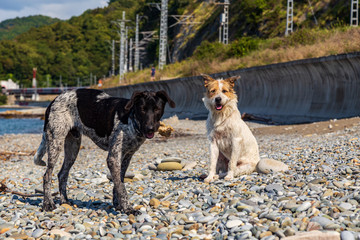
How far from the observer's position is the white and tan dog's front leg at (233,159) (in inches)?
265

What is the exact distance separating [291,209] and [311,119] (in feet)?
42.6

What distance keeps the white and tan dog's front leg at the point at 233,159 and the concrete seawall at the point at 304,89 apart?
997cm

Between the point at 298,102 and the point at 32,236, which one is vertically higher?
the point at 298,102

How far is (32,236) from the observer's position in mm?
4637

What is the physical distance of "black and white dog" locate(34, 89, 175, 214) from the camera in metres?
5.04

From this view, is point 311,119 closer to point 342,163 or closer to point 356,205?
point 342,163

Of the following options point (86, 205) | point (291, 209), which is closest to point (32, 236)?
Answer: point (86, 205)

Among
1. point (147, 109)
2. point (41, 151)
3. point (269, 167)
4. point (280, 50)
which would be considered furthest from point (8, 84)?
point (147, 109)

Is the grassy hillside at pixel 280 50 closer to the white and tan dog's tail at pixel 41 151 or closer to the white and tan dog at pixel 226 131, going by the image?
the white and tan dog at pixel 226 131

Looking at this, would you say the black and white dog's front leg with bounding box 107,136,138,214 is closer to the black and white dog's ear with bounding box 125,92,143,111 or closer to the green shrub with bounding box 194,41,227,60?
the black and white dog's ear with bounding box 125,92,143,111

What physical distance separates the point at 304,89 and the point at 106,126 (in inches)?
553

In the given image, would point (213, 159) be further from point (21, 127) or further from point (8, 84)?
point (8, 84)

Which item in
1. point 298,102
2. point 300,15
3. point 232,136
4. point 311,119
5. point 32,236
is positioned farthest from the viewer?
point 300,15

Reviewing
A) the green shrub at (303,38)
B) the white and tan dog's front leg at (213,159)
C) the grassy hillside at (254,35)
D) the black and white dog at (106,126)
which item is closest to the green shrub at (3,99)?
Answer: the grassy hillside at (254,35)
